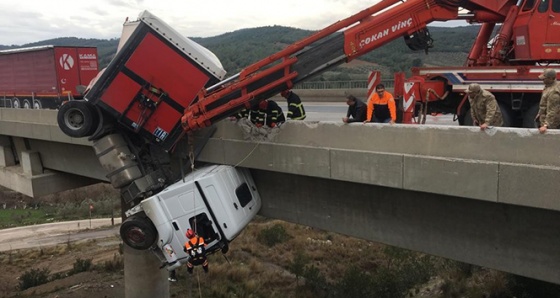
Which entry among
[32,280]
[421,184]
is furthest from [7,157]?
[421,184]

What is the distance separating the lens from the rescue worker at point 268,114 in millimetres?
6918

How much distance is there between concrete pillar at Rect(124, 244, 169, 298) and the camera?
33.8 ft

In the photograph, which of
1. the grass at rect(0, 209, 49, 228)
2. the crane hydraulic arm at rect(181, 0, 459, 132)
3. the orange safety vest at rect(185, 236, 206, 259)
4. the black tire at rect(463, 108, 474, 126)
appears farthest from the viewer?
the grass at rect(0, 209, 49, 228)

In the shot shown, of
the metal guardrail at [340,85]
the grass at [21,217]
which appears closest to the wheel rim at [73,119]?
the metal guardrail at [340,85]

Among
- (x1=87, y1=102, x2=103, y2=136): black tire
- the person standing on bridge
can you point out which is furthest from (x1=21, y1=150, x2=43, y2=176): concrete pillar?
the person standing on bridge

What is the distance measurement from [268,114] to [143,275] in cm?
555

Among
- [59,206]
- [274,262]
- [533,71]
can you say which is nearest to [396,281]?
[274,262]

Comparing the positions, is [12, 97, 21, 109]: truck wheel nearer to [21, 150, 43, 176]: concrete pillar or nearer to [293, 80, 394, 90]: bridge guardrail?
[293, 80, 394, 90]: bridge guardrail

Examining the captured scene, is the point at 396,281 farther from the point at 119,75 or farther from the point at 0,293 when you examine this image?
the point at 0,293

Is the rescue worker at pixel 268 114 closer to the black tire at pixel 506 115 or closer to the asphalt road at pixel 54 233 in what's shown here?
the black tire at pixel 506 115

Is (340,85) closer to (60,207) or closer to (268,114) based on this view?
(60,207)

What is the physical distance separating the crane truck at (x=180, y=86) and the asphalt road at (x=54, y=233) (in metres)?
17.9

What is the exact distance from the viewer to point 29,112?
37.3 feet

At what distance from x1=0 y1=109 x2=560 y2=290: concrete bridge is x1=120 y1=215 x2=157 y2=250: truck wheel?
1519mm
